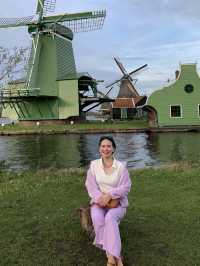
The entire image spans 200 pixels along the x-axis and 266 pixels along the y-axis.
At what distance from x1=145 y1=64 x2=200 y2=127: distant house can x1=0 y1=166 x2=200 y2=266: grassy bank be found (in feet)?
114

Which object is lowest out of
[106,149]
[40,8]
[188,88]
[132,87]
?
[106,149]

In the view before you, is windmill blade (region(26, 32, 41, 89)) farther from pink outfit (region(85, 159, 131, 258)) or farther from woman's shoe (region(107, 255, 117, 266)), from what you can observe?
woman's shoe (region(107, 255, 117, 266))

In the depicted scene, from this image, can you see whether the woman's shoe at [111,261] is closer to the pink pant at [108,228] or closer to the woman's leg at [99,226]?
the pink pant at [108,228]

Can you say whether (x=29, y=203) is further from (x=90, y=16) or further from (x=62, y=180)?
(x=90, y=16)

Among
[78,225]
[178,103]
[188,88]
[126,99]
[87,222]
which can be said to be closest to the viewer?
[87,222]

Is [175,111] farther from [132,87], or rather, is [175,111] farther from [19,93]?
[132,87]

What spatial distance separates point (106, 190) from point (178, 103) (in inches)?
1573

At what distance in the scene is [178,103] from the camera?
4406 cm

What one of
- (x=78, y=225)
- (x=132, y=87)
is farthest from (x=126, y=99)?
(x=78, y=225)

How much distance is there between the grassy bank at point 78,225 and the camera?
4.90 metres

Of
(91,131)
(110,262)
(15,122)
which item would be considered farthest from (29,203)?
(15,122)

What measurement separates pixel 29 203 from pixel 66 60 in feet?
148

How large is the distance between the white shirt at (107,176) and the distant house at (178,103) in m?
39.2

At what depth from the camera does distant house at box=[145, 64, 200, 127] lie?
43.8 m
